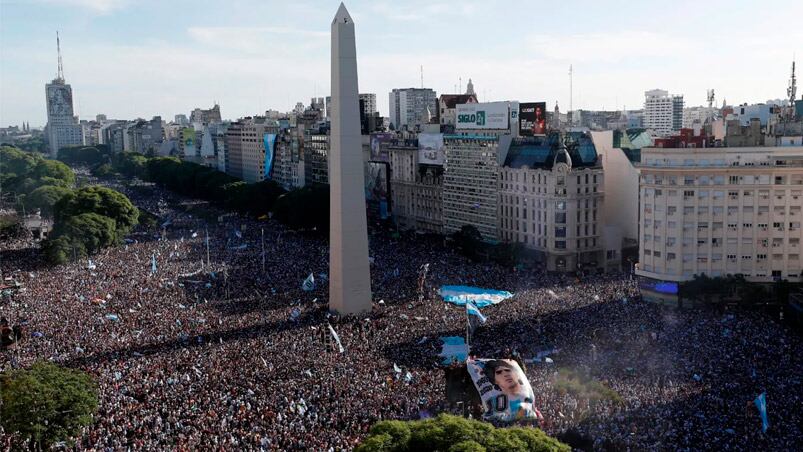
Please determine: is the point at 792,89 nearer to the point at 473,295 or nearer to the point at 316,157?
the point at 473,295

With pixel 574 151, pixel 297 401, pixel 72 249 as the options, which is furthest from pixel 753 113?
pixel 297 401

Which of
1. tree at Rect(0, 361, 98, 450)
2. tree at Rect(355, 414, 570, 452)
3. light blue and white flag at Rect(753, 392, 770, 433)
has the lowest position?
light blue and white flag at Rect(753, 392, 770, 433)

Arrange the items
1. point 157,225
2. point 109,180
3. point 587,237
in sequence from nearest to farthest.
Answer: point 587,237 → point 157,225 → point 109,180

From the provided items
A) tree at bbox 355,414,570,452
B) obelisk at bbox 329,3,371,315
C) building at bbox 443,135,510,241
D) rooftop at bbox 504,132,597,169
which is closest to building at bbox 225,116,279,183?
building at bbox 443,135,510,241

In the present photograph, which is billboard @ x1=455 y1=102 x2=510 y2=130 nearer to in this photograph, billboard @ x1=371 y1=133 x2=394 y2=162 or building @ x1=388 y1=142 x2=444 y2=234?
building @ x1=388 y1=142 x2=444 y2=234

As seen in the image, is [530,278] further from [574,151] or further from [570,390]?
[570,390]

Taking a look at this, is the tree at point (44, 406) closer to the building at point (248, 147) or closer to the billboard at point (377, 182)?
the billboard at point (377, 182)

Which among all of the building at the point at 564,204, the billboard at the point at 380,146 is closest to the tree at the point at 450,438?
the building at the point at 564,204
